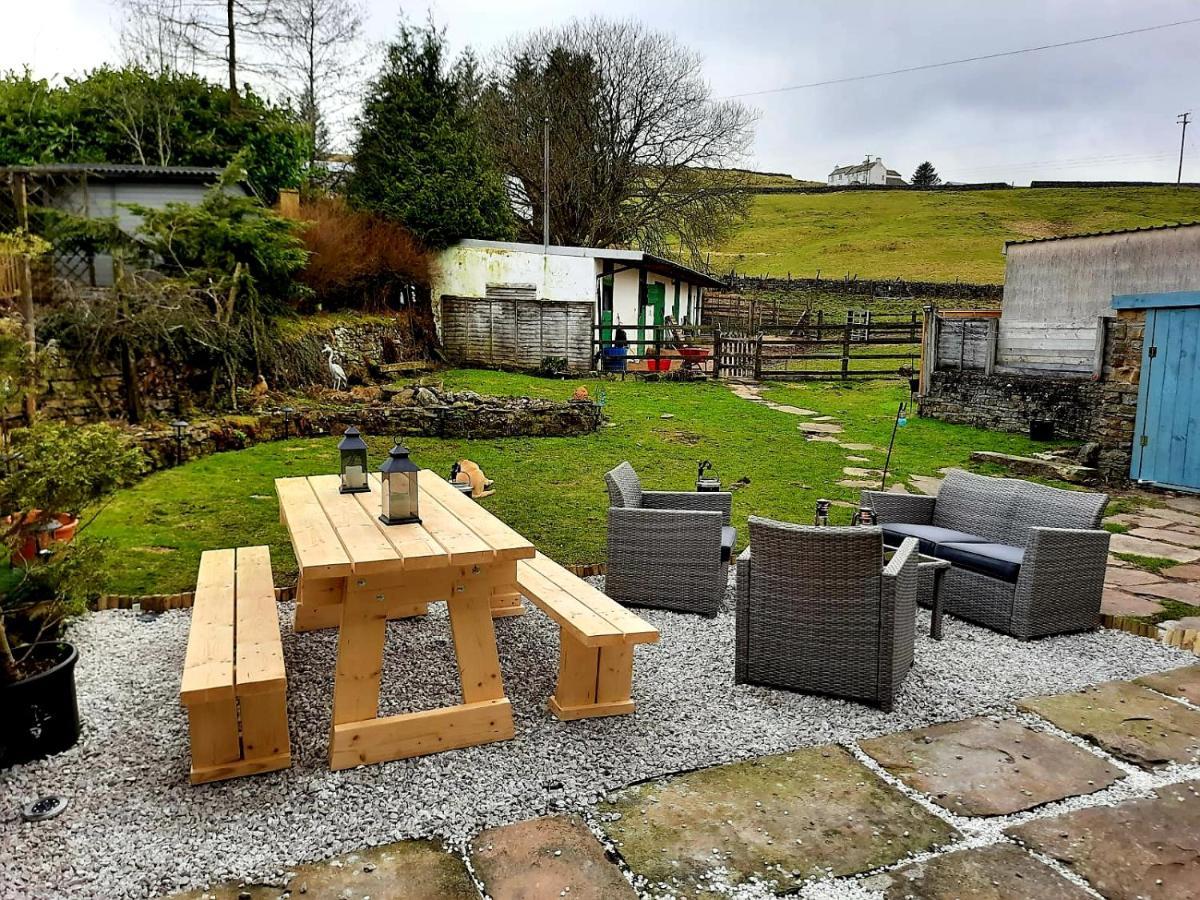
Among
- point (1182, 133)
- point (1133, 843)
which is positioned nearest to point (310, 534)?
point (1133, 843)

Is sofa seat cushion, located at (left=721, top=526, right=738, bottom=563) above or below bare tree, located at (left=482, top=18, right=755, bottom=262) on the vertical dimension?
below

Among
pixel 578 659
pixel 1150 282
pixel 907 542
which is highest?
pixel 1150 282

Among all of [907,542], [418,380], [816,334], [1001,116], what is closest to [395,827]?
[907,542]

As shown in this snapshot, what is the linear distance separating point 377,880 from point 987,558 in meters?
3.81

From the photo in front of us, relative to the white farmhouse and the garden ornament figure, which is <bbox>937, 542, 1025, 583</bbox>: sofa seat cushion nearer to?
the garden ornament figure

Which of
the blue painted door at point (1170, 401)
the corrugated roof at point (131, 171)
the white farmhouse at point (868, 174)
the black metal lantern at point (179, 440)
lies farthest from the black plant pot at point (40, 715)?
the white farmhouse at point (868, 174)

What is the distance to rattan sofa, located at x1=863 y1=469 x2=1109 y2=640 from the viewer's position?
443 cm

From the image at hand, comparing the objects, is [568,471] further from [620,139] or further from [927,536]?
[620,139]

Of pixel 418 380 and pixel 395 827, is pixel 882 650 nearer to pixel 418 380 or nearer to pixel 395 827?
pixel 395 827

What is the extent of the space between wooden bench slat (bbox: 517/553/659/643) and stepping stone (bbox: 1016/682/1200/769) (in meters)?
1.85

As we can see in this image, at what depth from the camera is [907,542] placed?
3.89 metres

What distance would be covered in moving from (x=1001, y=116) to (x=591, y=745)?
34399mm

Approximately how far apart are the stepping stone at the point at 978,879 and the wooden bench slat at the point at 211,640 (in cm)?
224

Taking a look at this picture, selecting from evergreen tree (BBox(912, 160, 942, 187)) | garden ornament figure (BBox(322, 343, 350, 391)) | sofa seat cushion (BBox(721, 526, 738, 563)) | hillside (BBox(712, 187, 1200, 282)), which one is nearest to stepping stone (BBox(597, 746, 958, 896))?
sofa seat cushion (BBox(721, 526, 738, 563))
